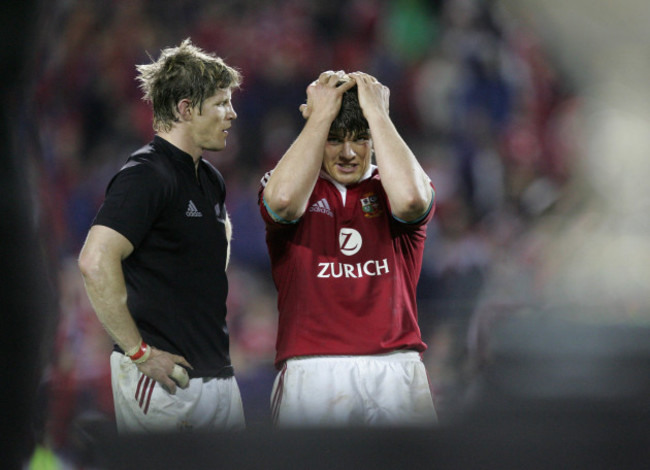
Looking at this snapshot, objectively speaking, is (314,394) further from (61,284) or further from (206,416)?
(61,284)

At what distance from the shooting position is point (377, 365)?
1424 millimetres

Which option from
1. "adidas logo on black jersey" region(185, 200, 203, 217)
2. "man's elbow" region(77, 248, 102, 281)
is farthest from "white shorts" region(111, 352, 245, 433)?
"adidas logo on black jersey" region(185, 200, 203, 217)

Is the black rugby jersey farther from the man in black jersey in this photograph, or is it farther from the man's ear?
the man's ear

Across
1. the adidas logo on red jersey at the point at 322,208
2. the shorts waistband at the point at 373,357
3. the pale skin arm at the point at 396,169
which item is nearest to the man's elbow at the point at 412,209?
the pale skin arm at the point at 396,169

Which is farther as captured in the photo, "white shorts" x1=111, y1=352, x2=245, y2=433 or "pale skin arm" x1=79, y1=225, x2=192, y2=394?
"white shorts" x1=111, y1=352, x2=245, y2=433

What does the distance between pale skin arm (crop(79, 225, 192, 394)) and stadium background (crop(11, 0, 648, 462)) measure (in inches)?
73.4

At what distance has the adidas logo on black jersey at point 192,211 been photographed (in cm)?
170

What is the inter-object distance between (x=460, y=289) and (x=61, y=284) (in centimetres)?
209

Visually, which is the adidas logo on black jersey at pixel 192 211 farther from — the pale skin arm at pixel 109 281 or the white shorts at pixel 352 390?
the white shorts at pixel 352 390

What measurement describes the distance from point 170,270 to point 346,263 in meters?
0.43

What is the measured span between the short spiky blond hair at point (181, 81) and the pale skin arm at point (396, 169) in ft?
1.66

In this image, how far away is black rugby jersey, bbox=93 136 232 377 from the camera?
1.60 m

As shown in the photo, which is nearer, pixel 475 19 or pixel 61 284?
pixel 61 284

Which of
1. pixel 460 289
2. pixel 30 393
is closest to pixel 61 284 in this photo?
pixel 460 289
